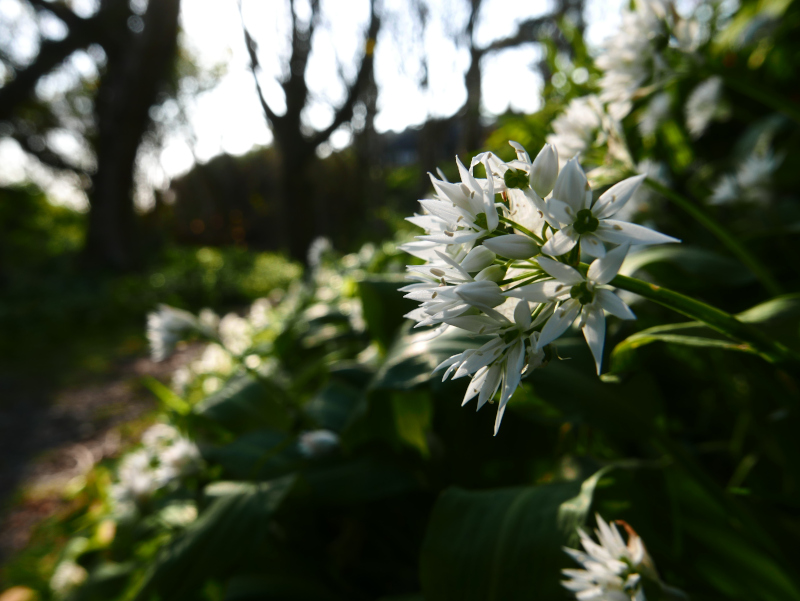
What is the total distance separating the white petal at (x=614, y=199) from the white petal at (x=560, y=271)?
7 cm

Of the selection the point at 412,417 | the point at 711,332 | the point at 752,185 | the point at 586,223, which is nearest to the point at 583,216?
the point at 586,223

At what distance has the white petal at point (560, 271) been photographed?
411 mm

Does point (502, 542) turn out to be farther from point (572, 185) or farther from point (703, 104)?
point (703, 104)

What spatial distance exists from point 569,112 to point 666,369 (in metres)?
0.72

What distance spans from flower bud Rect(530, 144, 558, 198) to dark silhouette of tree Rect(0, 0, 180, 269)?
35.9 feet

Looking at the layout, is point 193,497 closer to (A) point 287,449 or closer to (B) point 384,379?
(A) point 287,449

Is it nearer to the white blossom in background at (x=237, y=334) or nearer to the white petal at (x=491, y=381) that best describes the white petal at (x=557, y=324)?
the white petal at (x=491, y=381)

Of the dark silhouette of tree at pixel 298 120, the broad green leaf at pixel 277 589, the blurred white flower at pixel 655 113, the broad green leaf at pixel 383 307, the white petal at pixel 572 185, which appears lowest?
the broad green leaf at pixel 277 589

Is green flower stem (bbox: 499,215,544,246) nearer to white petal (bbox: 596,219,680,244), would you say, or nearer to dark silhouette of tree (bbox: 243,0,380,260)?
white petal (bbox: 596,219,680,244)

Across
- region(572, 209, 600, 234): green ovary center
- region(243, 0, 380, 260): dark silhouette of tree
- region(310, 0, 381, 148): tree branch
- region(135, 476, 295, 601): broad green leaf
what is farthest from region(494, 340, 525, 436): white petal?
region(310, 0, 381, 148): tree branch

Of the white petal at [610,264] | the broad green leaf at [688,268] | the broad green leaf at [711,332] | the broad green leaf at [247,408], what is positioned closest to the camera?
the white petal at [610,264]

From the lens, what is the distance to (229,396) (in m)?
1.47

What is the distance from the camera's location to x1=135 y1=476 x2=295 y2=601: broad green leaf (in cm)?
87

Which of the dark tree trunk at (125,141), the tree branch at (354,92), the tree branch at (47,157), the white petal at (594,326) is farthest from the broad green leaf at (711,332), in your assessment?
the tree branch at (47,157)
